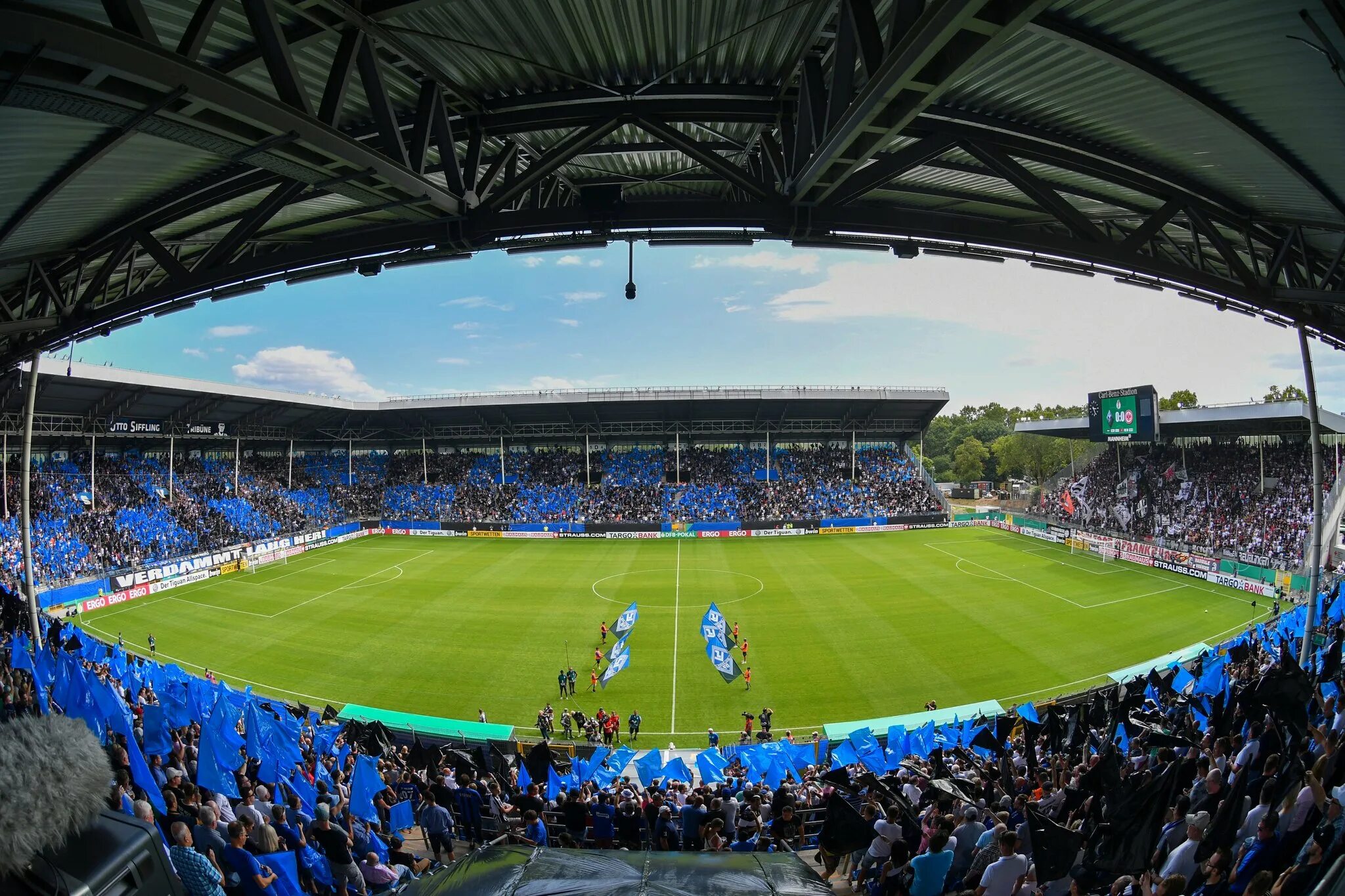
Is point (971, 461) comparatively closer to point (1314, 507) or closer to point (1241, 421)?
point (1241, 421)

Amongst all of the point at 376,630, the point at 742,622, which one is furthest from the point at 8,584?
the point at 742,622

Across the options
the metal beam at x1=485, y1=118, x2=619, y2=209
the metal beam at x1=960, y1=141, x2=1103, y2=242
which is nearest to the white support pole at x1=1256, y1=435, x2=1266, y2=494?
the metal beam at x1=960, y1=141, x2=1103, y2=242

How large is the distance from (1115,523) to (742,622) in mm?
31684

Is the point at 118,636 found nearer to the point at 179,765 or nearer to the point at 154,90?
the point at 179,765

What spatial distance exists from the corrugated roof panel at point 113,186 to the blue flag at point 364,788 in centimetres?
791

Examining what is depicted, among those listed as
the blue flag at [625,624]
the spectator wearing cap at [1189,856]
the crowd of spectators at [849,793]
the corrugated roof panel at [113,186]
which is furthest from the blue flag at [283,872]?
the blue flag at [625,624]

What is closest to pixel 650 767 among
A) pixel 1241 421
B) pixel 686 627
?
pixel 686 627

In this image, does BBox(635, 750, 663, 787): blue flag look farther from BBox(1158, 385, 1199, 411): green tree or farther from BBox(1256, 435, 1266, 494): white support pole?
BBox(1158, 385, 1199, 411): green tree

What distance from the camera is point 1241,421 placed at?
1478 inches

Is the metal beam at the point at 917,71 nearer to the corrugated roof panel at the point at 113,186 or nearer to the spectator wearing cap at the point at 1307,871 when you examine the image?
the spectator wearing cap at the point at 1307,871

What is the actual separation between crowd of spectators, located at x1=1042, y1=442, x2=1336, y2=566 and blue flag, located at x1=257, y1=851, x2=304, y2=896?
3957 cm

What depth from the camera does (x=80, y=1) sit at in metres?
4.26

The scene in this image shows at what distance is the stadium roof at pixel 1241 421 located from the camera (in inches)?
1318

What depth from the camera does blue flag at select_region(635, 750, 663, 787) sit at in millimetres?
12016
